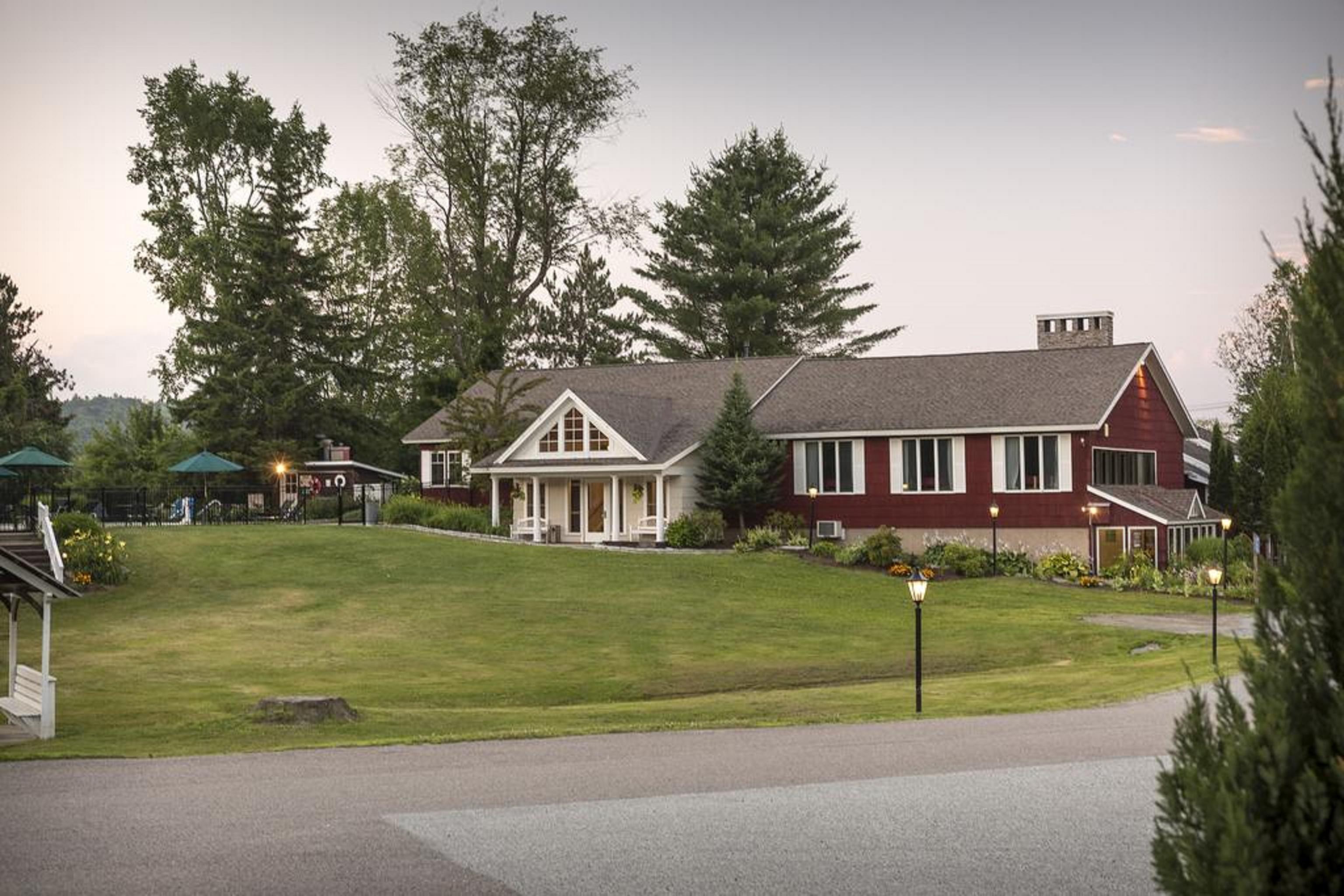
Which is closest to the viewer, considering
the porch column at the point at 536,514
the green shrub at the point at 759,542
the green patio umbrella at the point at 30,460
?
the green patio umbrella at the point at 30,460

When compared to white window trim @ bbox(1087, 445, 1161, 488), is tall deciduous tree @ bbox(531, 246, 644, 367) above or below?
above

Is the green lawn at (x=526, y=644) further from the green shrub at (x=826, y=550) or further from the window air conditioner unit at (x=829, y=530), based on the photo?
the window air conditioner unit at (x=829, y=530)

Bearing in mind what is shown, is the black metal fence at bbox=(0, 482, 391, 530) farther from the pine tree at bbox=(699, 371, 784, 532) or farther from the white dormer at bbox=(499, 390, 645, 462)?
the pine tree at bbox=(699, 371, 784, 532)

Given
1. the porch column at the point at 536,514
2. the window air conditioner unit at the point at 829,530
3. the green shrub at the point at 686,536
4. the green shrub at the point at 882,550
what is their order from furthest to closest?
the porch column at the point at 536,514 → the window air conditioner unit at the point at 829,530 → the green shrub at the point at 686,536 → the green shrub at the point at 882,550

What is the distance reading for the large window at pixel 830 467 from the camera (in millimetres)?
44500

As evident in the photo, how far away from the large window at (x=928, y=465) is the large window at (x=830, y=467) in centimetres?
177

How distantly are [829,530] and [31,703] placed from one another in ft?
93.0

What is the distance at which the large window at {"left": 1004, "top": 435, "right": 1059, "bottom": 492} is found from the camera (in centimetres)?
4172

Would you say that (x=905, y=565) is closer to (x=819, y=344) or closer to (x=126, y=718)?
(x=126, y=718)

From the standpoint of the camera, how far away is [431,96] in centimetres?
6081

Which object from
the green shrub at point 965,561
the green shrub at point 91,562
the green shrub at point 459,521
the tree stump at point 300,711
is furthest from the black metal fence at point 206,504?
the tree stump at point 300,711

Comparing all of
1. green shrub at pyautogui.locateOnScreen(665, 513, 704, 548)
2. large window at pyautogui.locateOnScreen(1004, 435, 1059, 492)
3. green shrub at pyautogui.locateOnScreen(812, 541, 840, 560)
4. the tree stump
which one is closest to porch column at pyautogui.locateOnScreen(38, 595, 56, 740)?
the tree stump

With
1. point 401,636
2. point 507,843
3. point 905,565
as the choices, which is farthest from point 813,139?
point 507,843

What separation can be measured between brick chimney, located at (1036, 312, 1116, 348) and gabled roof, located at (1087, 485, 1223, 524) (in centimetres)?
637
